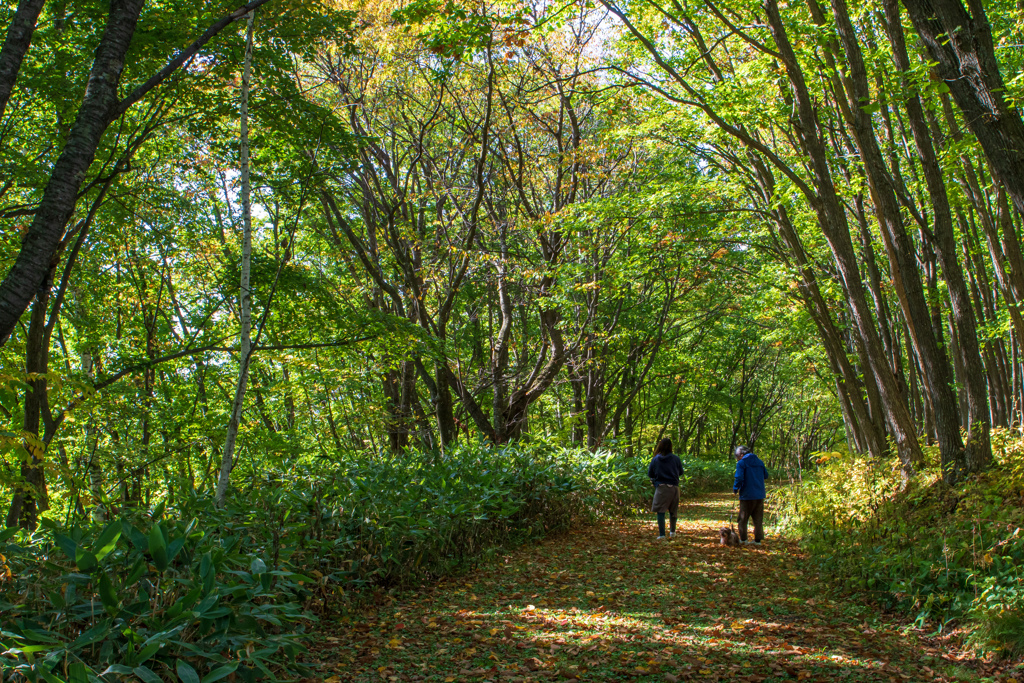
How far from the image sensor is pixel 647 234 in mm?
11562

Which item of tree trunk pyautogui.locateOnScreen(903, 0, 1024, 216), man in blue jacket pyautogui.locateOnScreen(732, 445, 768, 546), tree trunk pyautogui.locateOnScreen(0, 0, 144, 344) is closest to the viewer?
tree trunk pyautogui.locateOnScreen(903, 0, 1024, 216)

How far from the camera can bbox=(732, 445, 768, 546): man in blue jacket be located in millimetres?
8914

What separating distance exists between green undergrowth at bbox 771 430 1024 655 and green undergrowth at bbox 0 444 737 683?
4.07 metres

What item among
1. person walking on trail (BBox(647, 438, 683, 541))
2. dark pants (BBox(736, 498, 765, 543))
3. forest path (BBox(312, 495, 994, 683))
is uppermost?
person walking on trail (BBox(647, 438, 683, 541))

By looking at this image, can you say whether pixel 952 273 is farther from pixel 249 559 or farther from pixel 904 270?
pixel 249 559

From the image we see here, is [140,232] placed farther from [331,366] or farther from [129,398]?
[331,366]

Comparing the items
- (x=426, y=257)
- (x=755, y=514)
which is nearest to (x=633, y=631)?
(x=755, y=514)

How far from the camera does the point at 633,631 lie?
5.07 m

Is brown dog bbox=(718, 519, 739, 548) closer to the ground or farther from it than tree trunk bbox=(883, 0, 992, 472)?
closer to the ground

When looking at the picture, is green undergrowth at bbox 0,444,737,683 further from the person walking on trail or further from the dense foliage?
the person walking on trail

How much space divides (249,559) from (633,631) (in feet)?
9.78

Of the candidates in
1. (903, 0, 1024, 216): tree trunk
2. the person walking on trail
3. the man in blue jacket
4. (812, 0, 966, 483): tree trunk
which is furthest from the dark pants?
(903, 0, 1024, 216): tree trunk

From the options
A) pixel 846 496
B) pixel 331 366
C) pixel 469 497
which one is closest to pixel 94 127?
pixel 469 497

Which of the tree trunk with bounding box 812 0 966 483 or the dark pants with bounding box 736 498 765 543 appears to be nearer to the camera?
the tree trunk with bounding box 812 0 966 483
